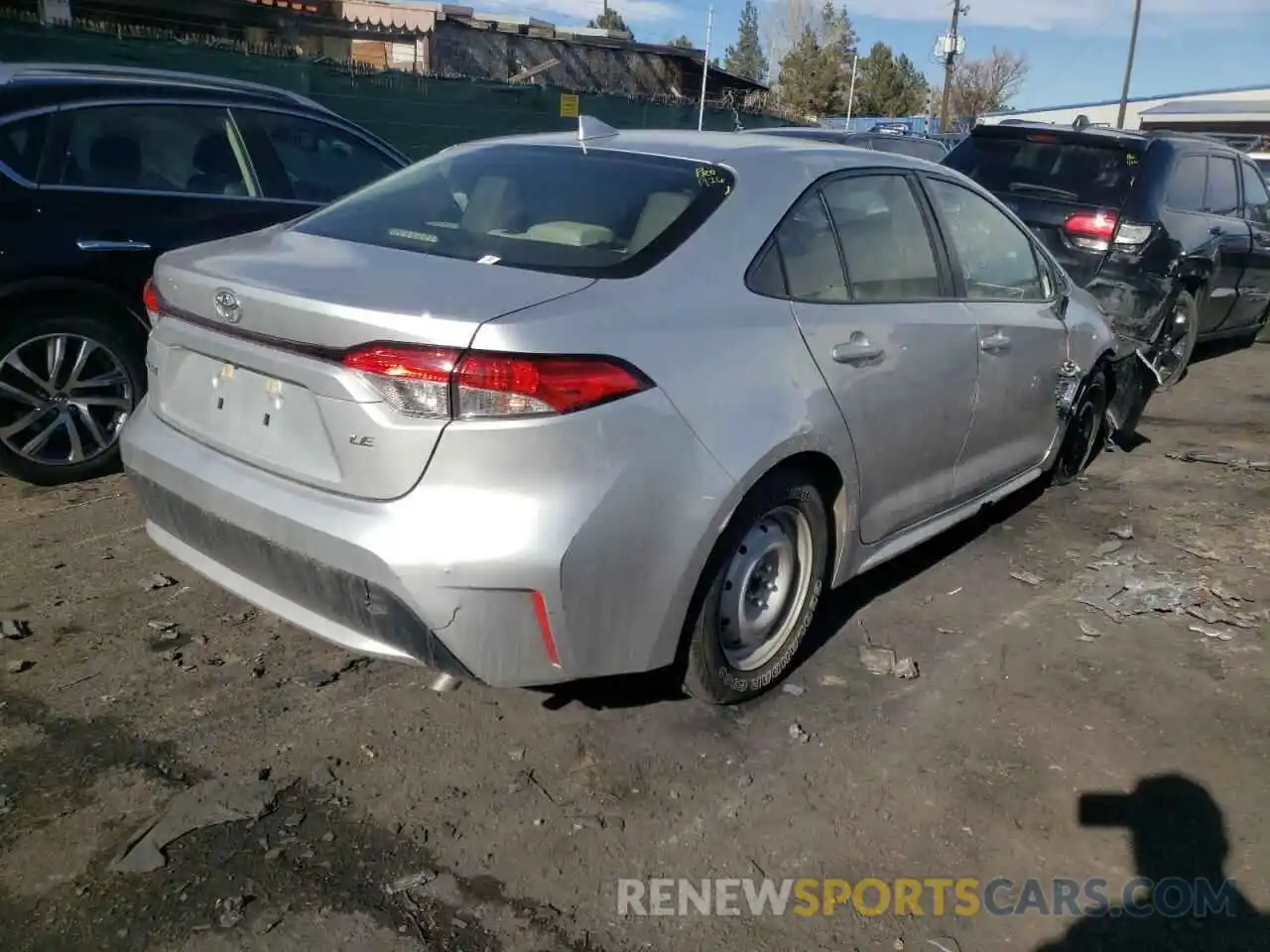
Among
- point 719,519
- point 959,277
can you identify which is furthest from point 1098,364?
point 719,519

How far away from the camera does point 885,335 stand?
3432mm

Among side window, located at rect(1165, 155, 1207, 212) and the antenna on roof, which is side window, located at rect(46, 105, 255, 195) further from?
side window, located at rect(1165, 155, 1207, 212)

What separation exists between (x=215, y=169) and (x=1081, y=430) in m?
4.47

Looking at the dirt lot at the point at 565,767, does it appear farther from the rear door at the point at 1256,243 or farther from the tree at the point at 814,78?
the tree at the point at 814,78

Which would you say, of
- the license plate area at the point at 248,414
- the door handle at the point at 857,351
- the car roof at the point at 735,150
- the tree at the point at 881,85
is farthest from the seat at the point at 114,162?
the tree at the point at 881,85

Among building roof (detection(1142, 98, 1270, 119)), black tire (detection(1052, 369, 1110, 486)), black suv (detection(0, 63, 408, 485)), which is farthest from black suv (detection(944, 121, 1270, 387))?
building roof (detection(1142, 98, 1270, 119))

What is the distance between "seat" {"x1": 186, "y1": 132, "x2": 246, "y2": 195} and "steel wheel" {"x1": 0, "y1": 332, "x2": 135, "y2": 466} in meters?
0.96

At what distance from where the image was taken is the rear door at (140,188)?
4.58 metres

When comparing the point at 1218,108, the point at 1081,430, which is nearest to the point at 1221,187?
the point at 1081,430

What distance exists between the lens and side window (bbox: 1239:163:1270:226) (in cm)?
902

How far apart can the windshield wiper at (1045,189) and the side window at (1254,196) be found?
7.91 feet

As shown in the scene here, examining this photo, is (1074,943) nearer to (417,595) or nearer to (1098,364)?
(417,595)

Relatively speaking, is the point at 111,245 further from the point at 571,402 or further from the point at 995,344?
the point at 995,344

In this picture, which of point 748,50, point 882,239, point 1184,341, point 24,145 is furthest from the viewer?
point 748,50
